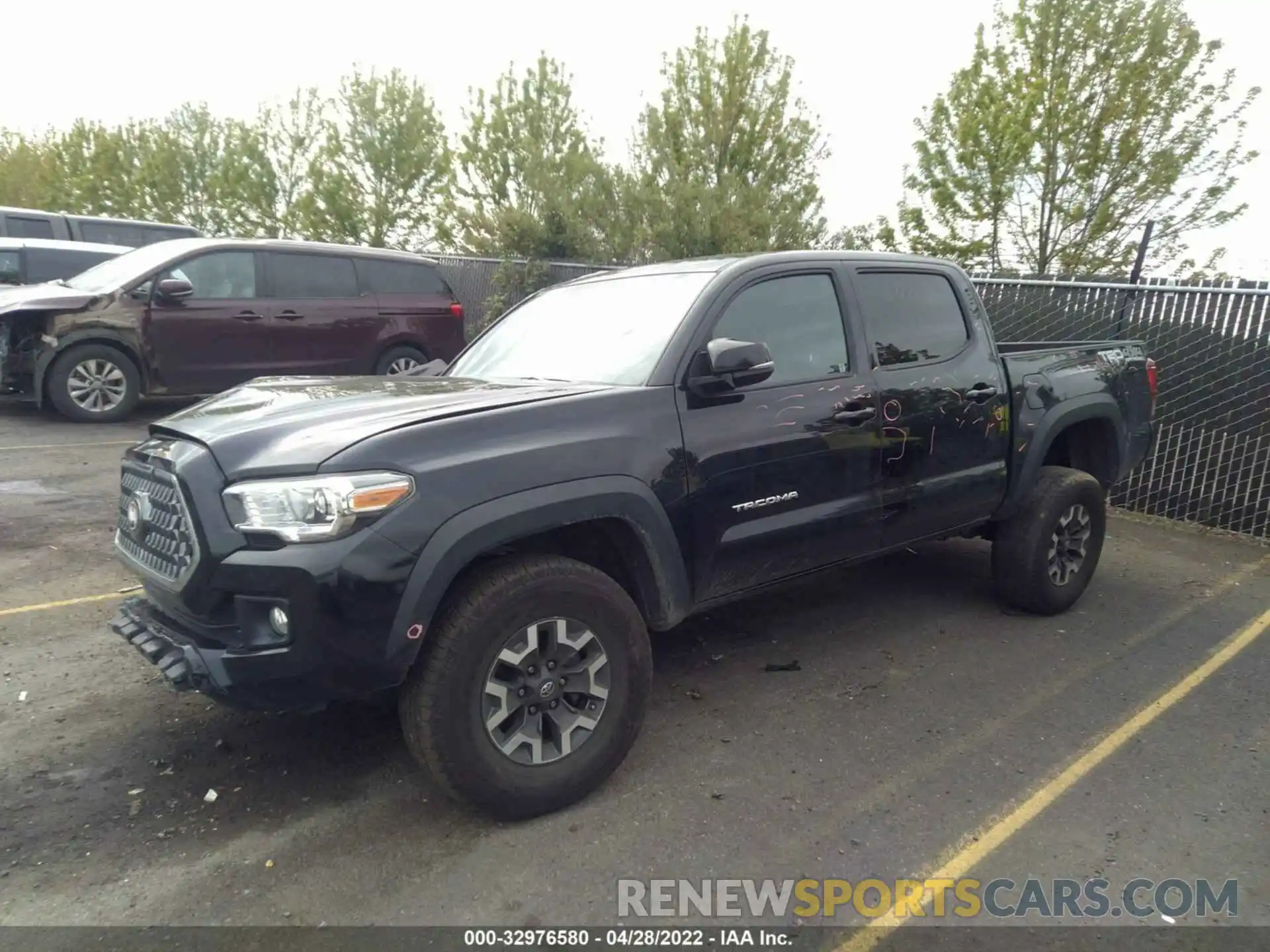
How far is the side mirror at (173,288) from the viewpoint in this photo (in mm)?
8859

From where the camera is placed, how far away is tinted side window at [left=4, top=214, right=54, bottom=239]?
1419cm

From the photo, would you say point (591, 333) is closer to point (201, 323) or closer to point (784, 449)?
point (784, 449)

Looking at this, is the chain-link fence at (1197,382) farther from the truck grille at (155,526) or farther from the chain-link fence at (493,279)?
the chain-link fence at (493,279)

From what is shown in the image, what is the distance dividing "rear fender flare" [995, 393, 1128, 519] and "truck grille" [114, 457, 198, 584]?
3931mm

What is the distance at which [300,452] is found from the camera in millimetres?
2809

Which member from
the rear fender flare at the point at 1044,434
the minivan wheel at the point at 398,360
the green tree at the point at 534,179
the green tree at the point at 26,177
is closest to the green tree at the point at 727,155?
A: the green tree at the point at 534,179

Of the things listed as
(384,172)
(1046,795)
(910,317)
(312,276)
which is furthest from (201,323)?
(384,172)

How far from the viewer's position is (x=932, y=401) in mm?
4355

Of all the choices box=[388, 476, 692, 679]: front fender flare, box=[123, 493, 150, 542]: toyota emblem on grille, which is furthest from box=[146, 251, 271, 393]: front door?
box=[388, 476, 692, 679]: front fender flare

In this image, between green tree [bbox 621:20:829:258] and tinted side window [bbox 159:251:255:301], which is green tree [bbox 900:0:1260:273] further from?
tinted side window [bbox 159:251:255:301]

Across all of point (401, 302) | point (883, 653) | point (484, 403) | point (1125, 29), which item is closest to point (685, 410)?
point (484, 403)

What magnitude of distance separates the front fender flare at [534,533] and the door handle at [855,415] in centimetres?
104

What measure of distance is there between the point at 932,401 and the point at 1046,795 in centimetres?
186

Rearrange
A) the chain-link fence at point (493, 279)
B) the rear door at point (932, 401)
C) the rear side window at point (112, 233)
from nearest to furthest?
A: the rear door at point (932, 401)
the chain-link fence at point (493, 279)
the rear side window at point (112, 233)
